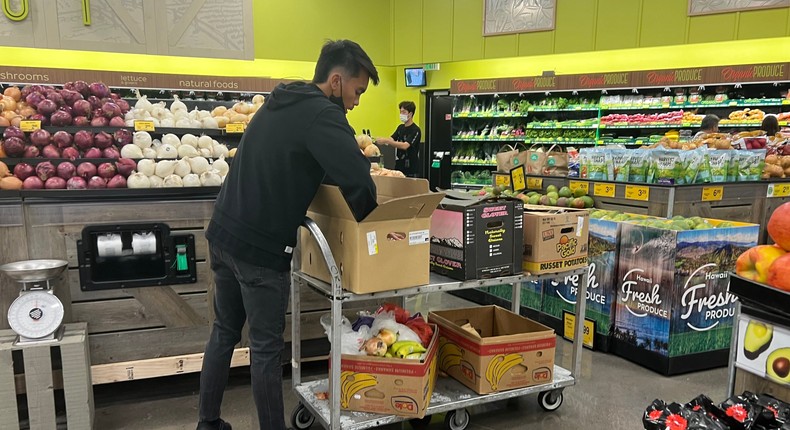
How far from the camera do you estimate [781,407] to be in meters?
1.48

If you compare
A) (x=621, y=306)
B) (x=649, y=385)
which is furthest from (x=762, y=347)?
(x=621, y=306)

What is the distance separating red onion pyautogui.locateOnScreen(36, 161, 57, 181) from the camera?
10.1ft

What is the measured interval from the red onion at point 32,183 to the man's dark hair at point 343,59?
1786 mm

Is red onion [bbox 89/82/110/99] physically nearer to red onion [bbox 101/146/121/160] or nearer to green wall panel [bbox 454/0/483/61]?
red onion [bbox 101/146/121/160]

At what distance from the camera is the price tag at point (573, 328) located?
3.99 m

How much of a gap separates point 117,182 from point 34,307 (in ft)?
2.73

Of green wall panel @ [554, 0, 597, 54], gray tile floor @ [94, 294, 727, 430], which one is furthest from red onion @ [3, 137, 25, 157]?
green wall panel @ [554, 0, 597, 54]

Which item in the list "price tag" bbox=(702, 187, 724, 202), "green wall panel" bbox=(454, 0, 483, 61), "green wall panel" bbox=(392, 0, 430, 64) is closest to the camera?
"price tag" bbox=(702, 187, 724, 202)

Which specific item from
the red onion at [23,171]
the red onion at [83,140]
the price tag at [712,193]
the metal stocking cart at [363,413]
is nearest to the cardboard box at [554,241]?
the metal stocking cart at [363,413]

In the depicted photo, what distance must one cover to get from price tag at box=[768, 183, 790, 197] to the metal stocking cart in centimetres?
315

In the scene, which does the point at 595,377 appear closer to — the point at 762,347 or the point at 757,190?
the point at 762,347

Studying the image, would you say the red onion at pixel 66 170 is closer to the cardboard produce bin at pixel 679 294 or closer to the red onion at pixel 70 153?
the red onion at pixel 70 153

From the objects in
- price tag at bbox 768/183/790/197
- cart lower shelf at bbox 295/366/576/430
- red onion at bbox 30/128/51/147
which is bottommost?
cart lower shelf at bbox 295/366/576/430

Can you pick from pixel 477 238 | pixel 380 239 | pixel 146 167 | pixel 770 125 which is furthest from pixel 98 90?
pixel 770 125
